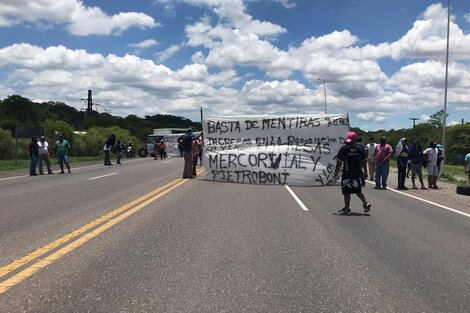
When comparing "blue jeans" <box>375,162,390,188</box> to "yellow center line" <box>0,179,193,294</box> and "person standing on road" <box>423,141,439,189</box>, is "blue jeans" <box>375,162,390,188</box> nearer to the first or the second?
"person standing on road" <box>423,141,439,189</box>

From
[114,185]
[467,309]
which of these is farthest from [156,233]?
[114,185]

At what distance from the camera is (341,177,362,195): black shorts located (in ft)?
35.3

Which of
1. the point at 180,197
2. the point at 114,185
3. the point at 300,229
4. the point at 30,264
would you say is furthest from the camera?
the point at 114,185

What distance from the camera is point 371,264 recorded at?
6320 millimetres

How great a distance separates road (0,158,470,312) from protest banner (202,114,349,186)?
592 centimetres

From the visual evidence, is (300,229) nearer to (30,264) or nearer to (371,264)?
(371,264)

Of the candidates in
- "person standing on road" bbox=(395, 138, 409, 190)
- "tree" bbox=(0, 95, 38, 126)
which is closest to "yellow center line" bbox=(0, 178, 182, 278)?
"person standing on road" bbox=(395, 138, 409, 190)

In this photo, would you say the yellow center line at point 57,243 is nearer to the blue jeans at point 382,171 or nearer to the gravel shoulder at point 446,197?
the gravel shoulder at point 446,197

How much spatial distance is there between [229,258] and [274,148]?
12131 mm

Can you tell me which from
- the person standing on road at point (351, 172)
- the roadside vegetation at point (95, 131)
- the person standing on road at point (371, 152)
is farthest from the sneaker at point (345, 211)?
the roadside vegetation at point (95, 131)

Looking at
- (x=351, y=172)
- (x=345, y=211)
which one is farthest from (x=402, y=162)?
(x=345, y=211)

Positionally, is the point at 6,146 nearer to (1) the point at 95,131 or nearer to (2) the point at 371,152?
(1) the point at 95,131

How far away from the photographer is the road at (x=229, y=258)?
4.87 metres

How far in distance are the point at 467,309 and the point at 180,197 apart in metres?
9.22
